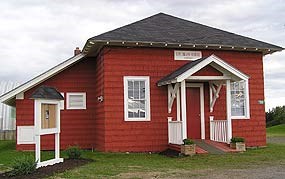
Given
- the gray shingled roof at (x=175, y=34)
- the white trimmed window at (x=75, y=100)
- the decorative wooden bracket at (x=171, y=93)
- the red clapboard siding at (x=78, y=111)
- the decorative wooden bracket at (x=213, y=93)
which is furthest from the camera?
the white trimmed window at (x=75, y=100)

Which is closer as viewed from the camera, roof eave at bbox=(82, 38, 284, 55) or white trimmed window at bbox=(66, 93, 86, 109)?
roof eave at bbox=(82, 38, 284, 55)

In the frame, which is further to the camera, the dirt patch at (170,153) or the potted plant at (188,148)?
the dirt patch at (170,153)

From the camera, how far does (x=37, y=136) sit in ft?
37.3

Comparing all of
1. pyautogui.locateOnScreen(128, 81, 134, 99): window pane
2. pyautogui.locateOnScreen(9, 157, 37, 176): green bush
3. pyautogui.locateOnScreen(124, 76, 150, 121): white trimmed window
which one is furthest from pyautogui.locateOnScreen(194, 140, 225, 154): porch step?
pyautogui.locateOnScreen(9, 157, 37, 176): green bush

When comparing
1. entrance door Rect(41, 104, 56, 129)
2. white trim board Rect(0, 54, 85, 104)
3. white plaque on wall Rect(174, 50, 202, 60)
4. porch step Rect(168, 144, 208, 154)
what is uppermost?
white plaque on wall Rect(174, 50, 202, 60)

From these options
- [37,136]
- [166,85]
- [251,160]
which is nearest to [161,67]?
[166,85]

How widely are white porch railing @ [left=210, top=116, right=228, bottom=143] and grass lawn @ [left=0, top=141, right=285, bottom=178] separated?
4.60 feet

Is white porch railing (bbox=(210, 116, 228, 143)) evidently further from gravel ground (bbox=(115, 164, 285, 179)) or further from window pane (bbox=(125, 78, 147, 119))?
gravel ground (bbox=(115, 164, 285, 179))

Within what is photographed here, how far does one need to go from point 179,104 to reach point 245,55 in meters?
3.62

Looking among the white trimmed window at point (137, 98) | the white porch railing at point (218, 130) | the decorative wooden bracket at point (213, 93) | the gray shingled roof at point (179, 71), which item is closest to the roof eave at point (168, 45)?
the gray shingled roof at point (179, 71)

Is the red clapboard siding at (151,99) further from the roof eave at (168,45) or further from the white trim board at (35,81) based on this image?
the white trim board at (35,81)

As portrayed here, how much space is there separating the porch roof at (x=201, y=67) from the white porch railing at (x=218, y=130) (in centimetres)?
193

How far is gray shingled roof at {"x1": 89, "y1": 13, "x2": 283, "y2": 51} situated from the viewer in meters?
15.8

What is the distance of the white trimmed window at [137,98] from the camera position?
15.8 m
